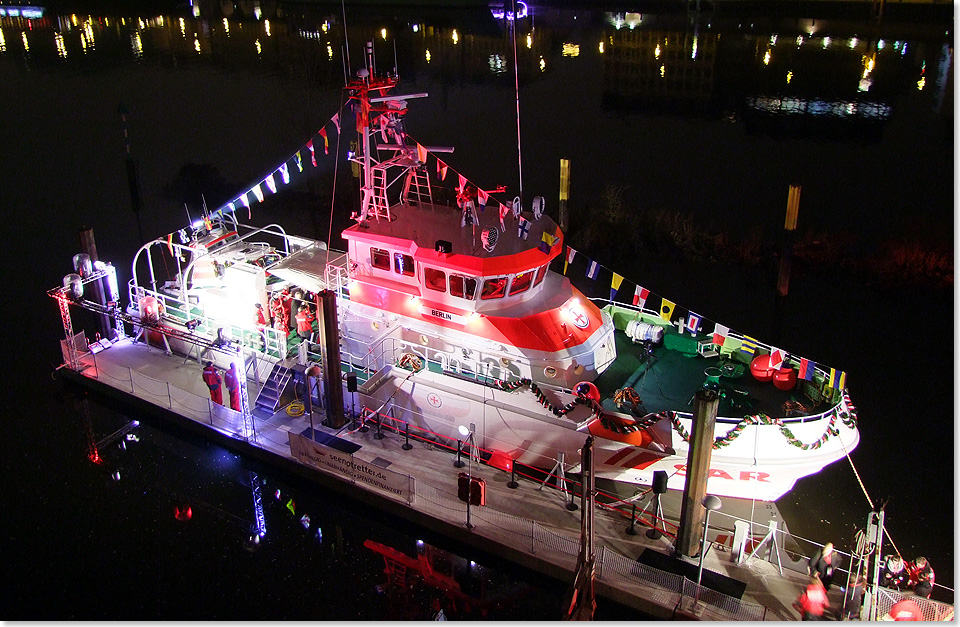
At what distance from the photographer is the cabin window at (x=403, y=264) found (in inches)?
564

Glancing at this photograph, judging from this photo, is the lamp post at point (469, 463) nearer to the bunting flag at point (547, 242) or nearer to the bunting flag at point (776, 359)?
the bunting flag at point (547, 242)

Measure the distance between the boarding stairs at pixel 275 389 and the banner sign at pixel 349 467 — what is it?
3.95 ft

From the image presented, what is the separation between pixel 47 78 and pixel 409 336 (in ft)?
139

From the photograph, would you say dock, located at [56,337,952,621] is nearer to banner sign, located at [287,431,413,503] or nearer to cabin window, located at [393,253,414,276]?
banner sign, located at [287,431,413,503]

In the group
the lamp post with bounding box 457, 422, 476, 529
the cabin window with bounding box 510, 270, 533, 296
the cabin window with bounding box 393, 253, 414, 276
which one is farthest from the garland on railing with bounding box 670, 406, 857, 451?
the cabin window with bounding box 393, 253, 414, 276

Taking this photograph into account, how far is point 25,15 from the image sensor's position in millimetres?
66062

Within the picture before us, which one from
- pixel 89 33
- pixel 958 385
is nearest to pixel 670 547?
pixel 958 385

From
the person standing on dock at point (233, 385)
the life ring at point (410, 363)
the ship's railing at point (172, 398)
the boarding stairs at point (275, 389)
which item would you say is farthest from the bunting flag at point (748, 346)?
the person standing on dock at point (233, 385)

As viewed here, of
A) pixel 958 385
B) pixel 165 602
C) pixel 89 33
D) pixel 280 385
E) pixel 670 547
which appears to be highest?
pixel 89 33

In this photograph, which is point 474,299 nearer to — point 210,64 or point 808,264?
point 808,264

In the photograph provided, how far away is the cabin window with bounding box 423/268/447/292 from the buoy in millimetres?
5712

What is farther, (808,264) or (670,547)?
(808,264)

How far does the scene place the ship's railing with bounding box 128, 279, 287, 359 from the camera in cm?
1557

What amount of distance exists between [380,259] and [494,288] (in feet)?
7.64
